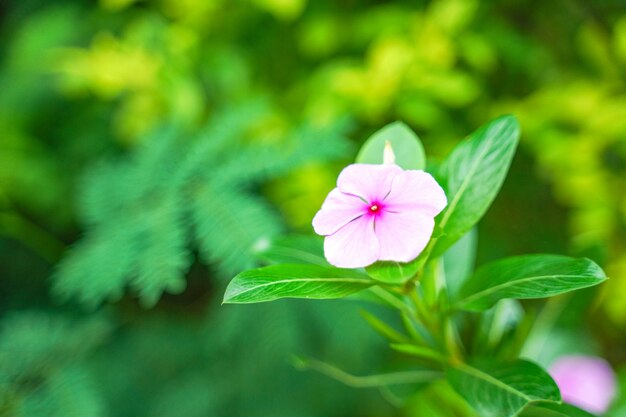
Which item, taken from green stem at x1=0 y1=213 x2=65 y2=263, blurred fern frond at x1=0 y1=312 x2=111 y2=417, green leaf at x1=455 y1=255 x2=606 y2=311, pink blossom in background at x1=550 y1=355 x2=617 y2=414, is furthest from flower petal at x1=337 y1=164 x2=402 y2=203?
green stem at x1=0 y1=213 x2=65 y2=263

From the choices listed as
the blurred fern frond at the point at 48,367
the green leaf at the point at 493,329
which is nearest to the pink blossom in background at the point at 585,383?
the green leaf at the point at 493,329

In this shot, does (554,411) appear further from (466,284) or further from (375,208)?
(375,208)

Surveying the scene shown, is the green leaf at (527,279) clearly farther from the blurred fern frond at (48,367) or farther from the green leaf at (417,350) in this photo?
the blurred fern frond at (48,367)

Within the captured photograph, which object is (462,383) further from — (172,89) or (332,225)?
(172,89)

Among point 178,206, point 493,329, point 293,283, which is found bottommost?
point 178,206

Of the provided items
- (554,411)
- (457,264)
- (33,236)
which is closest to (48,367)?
(33,236)

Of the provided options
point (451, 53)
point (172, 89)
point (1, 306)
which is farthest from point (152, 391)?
point (451, 53)
